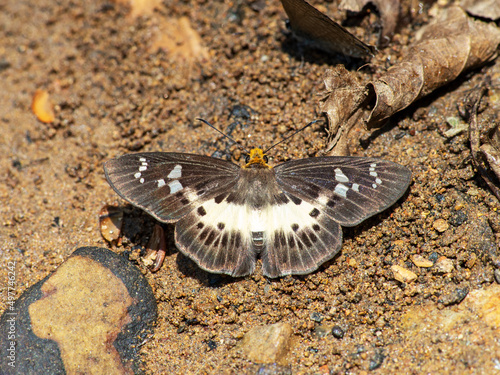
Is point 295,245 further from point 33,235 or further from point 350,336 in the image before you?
point 33,235

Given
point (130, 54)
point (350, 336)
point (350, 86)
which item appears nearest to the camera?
point (350, 336)

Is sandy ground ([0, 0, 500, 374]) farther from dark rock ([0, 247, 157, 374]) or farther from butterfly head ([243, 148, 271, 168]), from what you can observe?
butterfly head ([243, 148, 271, 168])

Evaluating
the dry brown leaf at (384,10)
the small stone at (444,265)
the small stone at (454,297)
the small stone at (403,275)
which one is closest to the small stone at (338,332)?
the small stone at (403,275)

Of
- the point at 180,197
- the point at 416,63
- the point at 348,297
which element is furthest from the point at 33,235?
the point at 416,63

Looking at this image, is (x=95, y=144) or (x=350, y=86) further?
(x=95, y=144)

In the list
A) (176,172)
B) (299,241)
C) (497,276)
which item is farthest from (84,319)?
(497,276)

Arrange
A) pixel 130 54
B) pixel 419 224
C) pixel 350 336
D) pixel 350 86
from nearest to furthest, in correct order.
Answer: pixel 350 336 < pixel 419 224 < pixel 350 86 < pixel 130 54

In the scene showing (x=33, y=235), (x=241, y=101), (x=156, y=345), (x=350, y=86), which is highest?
(x=350, y=86)

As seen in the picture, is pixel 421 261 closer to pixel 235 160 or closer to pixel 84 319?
pixel 235 160
